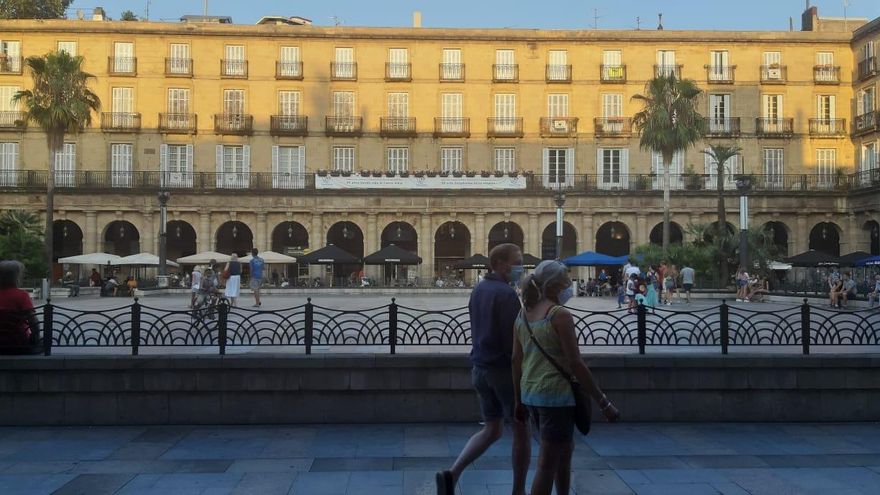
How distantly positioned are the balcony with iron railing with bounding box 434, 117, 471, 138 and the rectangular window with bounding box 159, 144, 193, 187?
46.8 ft

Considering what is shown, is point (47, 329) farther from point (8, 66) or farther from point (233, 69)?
point (8, 66)

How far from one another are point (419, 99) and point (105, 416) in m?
38.3

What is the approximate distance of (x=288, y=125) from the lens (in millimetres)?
45969

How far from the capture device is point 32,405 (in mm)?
9953

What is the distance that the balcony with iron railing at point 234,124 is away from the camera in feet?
149

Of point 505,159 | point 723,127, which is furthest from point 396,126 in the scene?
point 723,127

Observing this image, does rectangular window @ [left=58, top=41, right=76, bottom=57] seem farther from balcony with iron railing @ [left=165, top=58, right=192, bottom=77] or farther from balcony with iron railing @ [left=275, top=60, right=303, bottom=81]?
balcony with iron railing @ [left=275, top=60, right=303, bottom=81]

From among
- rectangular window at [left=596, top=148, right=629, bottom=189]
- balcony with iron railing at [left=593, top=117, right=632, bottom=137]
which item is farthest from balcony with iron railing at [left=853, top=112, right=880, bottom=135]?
rectangular window at [left=596, top=148, right=629, bottom=189]

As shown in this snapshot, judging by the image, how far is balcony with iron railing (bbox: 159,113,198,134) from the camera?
45.4m

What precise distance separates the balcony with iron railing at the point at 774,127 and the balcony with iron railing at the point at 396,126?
20333 mm

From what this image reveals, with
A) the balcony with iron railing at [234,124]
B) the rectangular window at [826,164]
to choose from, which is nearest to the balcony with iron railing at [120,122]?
the balcony with iron railing at [234,124]

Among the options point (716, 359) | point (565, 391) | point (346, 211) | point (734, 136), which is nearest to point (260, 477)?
point (565, 391)

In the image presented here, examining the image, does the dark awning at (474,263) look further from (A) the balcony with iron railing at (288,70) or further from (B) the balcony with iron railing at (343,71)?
(A) the balcony with iron railing at (288,70)

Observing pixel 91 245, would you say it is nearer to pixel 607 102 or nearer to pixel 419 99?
pixel 419 99
